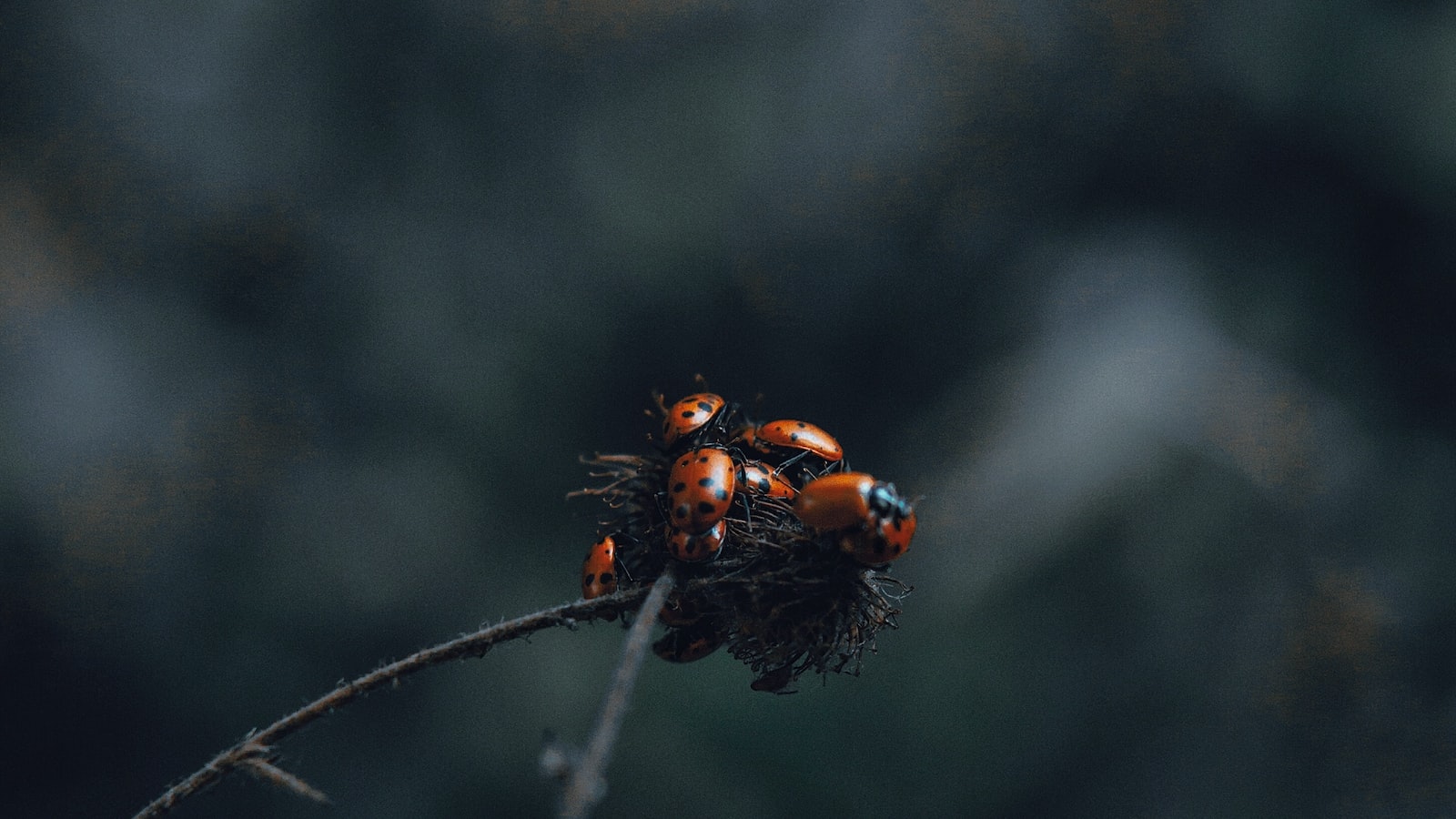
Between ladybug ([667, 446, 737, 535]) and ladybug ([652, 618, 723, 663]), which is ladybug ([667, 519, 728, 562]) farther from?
ladybug ([652, 618, 723, 663])

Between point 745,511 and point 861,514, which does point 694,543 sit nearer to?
point 745,511

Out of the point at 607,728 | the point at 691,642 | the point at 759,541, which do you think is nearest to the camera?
the point at 607,728

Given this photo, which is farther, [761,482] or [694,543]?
[761,482]

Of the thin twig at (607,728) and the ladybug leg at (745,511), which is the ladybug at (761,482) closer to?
the ladybug leg at (745,511)

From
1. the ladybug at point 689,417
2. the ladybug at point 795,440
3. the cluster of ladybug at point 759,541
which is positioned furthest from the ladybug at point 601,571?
the ladybug at point 795,440

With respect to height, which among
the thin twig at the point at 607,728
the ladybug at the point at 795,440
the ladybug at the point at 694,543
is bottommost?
the thin twig at the point at 607,728

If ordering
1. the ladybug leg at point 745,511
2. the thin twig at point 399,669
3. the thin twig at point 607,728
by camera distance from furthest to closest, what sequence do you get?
the ladybug leg at point 745,511, the thin twig at point 399,669, the thin twig at point 607,728

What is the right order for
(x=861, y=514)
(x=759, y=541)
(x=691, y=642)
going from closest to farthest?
(x=861, y=514), (x=759, y=541), (x=691, y=642)

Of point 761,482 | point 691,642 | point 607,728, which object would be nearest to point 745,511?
point 761,482

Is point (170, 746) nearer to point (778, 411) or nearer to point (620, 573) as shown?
point (778, 411)
